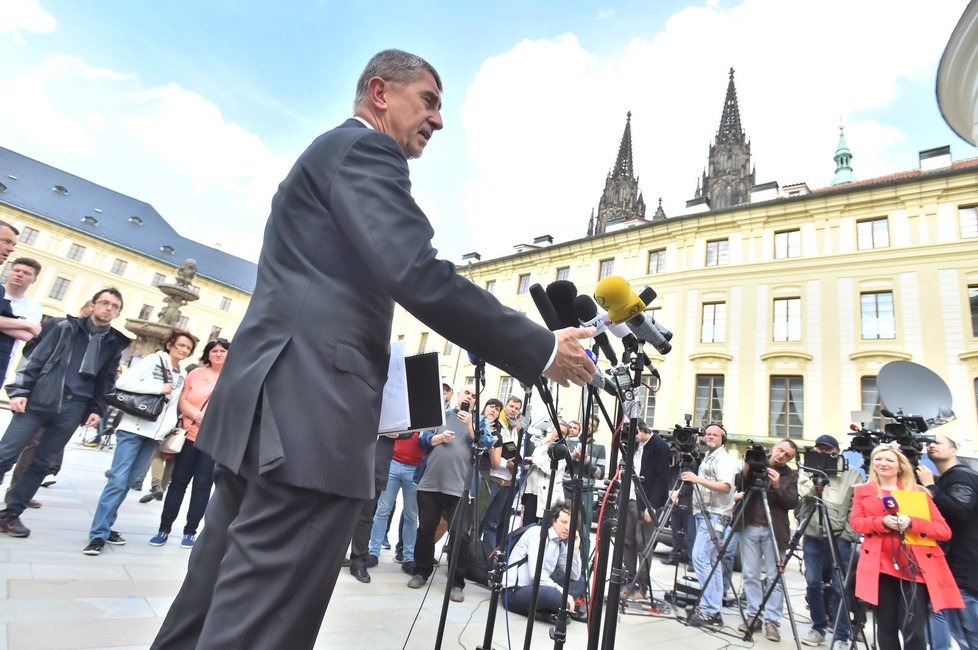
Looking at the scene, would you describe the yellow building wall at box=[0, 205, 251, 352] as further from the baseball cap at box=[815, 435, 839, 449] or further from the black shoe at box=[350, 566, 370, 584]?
the baseball cap at box=[815, 435, 839, 449]

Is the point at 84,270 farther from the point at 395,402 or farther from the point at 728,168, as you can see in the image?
the point at 728,168

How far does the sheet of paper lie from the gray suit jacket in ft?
0.89

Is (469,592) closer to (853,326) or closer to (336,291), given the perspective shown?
(336,291)

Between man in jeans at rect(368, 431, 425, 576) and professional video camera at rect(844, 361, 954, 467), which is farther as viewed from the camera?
man in jeans at rect(368, 431, 425, 576)

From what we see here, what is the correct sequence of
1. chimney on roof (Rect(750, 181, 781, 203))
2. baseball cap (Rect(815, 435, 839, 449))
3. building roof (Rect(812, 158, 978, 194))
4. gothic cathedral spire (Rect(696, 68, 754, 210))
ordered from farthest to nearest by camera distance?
gothic cathedral spire (Rect(696, 68, 754, 210))
chimney on roof (Rect(750, 181, 781, 203))
building roof (Rect(812, 158, 978, 194))
baseball cap (Rect(815, 435, 839, 449))

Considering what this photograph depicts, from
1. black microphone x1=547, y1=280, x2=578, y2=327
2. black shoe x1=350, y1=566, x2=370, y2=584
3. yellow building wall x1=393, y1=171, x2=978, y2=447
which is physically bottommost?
black shoe x1=350, y1=566, x2=370, y2=584

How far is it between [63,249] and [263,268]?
5492 cm

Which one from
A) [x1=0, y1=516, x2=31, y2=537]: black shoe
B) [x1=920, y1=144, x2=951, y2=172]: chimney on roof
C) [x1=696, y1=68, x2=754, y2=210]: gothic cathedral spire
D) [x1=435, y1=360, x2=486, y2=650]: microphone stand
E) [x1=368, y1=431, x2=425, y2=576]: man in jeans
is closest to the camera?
[x1=435, y1=360, x2=486, y2=650]: microphone stand

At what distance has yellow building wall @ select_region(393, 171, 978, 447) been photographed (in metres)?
18.2

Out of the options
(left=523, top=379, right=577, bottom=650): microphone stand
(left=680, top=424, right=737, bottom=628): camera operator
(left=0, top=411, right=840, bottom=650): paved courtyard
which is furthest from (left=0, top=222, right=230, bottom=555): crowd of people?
(left=680, top=424, right=737, bottom=628): camera operator

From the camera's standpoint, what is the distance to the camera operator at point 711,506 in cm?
532

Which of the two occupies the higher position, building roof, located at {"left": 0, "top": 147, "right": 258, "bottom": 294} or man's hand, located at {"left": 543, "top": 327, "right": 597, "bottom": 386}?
building roof, located at {"left": 0, "top": 147, "right": 258, "bottom": 294}

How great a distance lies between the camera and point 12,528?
4121 mm

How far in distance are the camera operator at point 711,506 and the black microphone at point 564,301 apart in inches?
165
